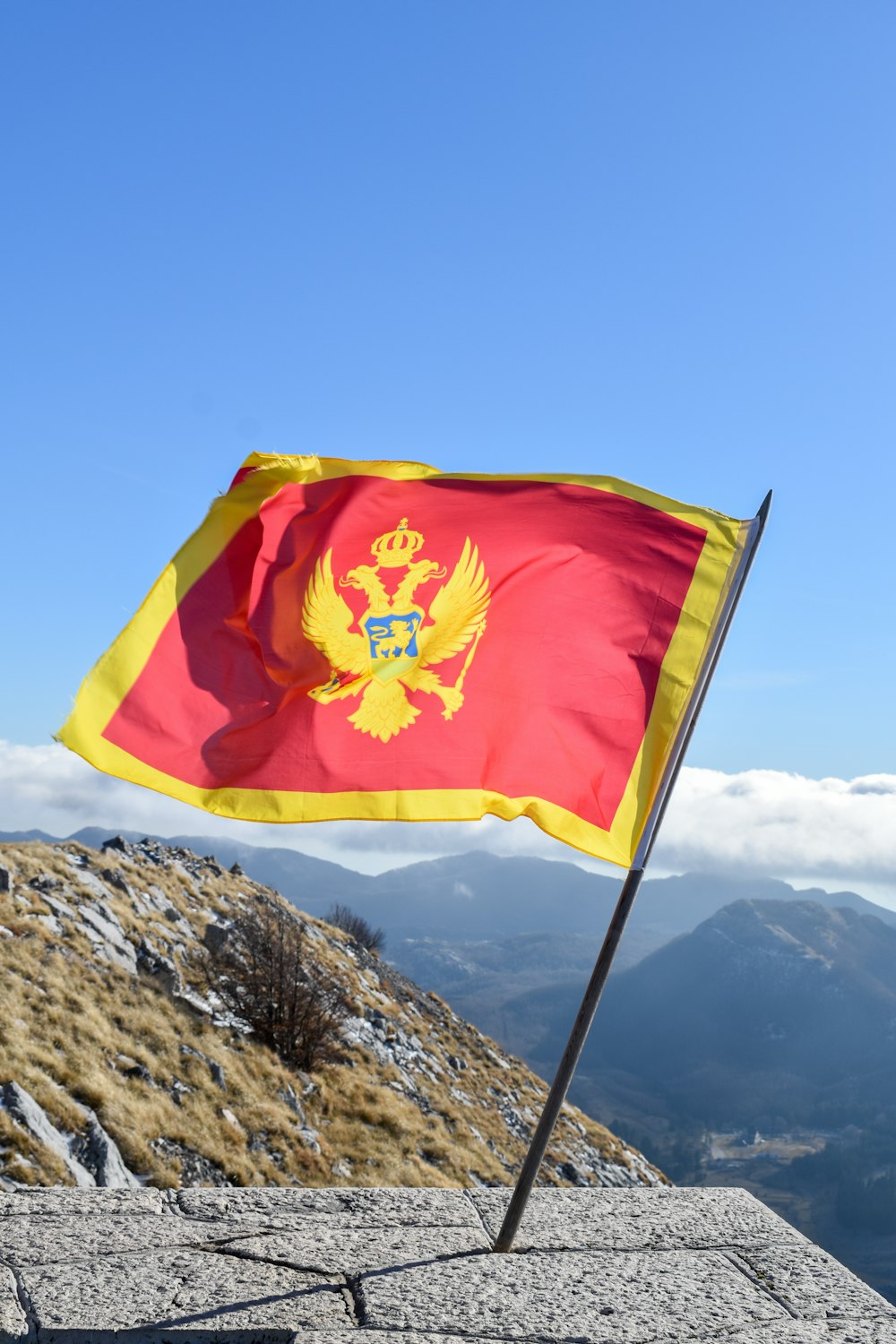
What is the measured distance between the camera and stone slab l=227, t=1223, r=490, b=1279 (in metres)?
4.11

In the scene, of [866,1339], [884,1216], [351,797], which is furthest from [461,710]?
[884,1216]

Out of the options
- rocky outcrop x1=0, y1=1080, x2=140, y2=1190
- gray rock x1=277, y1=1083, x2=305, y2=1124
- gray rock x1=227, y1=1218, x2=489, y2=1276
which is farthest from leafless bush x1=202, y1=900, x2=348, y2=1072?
gray rock x1=227, y1=1218, x2=489, y2=1276

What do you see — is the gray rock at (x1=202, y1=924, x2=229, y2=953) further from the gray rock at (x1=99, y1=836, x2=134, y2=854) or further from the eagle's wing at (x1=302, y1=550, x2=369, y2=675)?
the eagle's wing at (x1=302, y1=550, x2=369, y2=675)

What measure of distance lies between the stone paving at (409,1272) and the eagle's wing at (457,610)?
2.71m

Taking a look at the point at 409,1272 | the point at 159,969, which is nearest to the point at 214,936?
the point at 159,969

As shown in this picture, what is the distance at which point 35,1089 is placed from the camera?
13.7m

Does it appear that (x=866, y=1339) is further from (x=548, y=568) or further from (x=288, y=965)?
(x=288, y=965)

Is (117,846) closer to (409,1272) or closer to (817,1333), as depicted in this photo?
(409,1272)

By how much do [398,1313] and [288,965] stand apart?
21790 mm

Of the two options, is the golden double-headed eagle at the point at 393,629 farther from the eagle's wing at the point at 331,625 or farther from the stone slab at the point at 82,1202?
the stone slab at the point at 82,1202

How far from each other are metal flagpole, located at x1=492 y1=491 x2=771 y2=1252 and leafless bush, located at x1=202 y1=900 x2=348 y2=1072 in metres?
18.9

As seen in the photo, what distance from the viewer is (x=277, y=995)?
2323 centimetres

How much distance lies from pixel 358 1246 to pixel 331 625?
121 inches

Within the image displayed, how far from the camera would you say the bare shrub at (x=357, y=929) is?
48906mm
